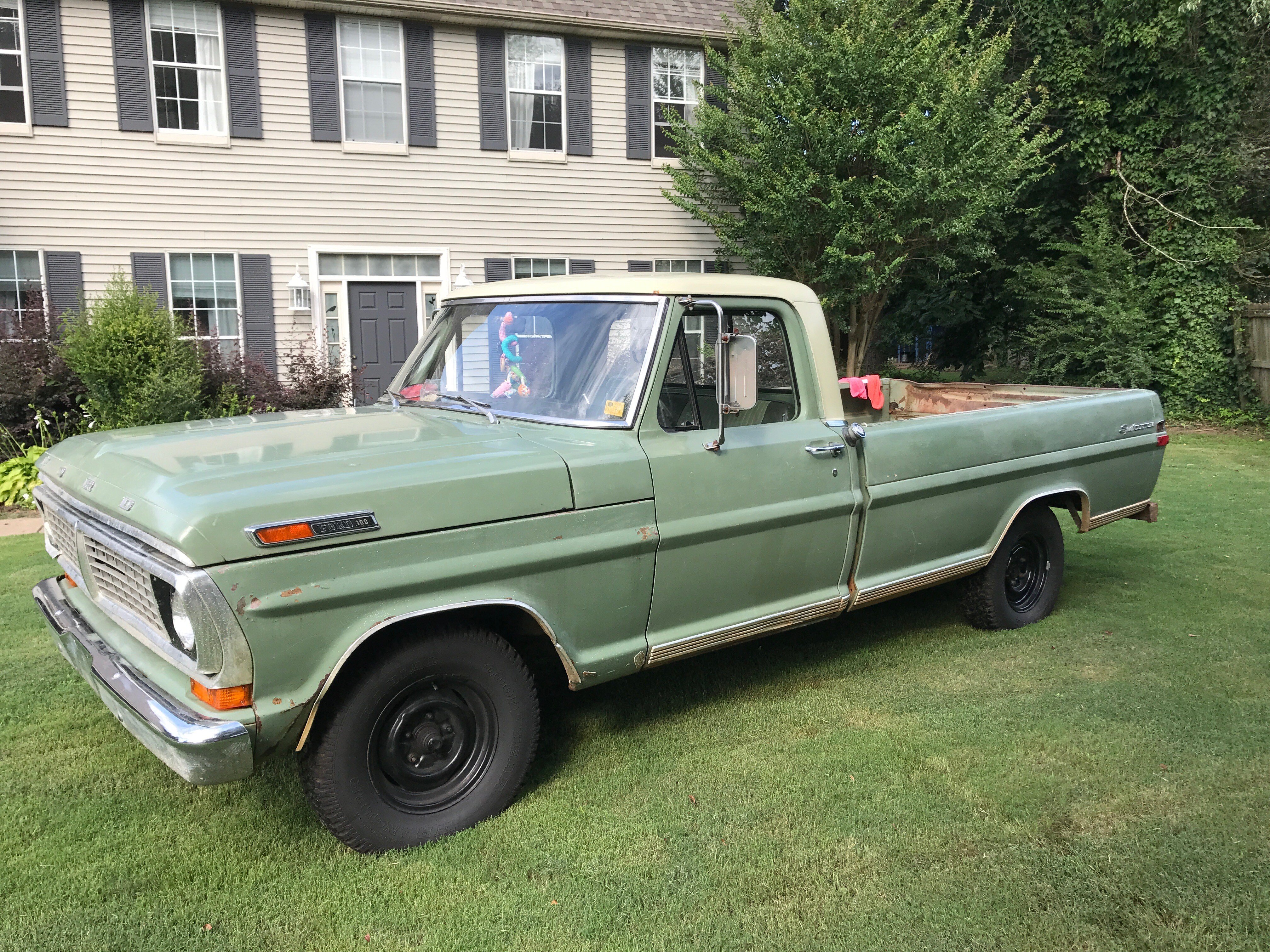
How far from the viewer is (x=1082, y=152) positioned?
15406 millimetres

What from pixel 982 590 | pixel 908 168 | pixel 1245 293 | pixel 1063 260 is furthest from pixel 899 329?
pixel 982 590

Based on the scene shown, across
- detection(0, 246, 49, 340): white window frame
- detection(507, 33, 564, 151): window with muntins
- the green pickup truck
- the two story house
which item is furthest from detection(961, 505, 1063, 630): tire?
detection(0, 246, 49, 340): white window frame

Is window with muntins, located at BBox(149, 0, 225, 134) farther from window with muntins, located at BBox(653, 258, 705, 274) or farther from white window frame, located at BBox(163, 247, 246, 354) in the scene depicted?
window with muntins, located at BBox(653, 258, 705, 274)

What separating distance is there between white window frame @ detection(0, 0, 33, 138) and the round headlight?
38.5 ft

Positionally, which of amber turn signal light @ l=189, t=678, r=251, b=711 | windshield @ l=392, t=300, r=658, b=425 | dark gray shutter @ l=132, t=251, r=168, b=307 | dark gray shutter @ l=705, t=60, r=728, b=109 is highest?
dark gray shutter @ l=705, t=60, r=728, b=109

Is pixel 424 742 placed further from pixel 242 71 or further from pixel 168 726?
pixel 242 71

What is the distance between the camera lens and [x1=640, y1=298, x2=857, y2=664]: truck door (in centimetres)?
365

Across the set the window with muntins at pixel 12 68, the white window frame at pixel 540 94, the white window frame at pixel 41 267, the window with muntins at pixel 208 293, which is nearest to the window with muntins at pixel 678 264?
the white window frame at pixel 540 94

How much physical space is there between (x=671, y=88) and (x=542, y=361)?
479 inches

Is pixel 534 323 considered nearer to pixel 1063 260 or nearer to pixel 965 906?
pixel 965 906

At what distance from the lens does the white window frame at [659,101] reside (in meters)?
14.5

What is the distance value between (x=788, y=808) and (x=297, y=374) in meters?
9.43

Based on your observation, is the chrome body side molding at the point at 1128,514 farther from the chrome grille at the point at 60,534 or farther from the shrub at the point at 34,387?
the shrub at the point at 34,387

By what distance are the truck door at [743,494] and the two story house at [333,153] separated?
9677mm
